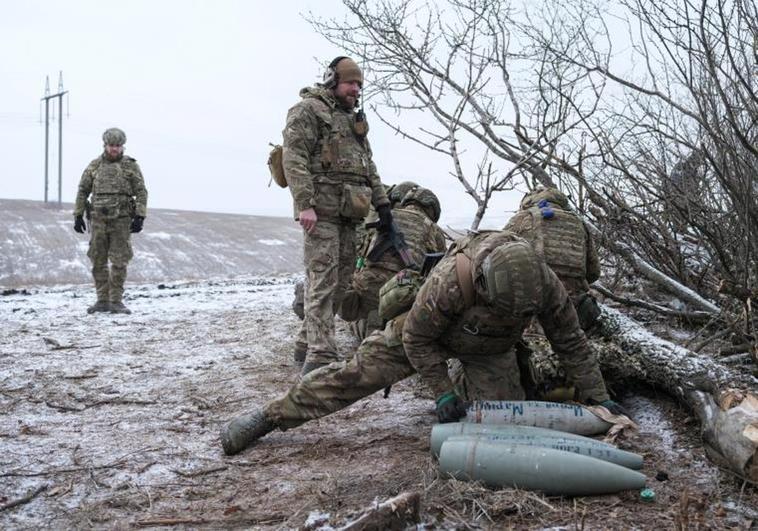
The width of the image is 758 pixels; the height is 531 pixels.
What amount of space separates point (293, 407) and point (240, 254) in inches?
503

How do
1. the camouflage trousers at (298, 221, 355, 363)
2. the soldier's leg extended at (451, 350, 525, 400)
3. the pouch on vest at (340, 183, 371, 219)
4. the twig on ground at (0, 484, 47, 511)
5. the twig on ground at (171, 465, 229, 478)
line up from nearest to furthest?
the twig on ground at (0, 484, 47, 511), the twig on ground at (171, 465, 229, 478), the soldier's leg extended at (451, 350, 525, 400), the camouflage trousers at (298, 221, 355, 363), the pouch on vest at (340, 183, 371, 219)

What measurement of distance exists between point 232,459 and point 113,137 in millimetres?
5814

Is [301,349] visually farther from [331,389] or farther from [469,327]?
[469,327]

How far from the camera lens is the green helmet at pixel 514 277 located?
3.23 meters

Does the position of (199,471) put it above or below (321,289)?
below

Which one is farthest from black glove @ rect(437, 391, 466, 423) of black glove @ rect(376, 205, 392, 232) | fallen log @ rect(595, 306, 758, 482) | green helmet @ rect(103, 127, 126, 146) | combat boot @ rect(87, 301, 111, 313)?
green helmet @ rect(103, 127, 126, 146)

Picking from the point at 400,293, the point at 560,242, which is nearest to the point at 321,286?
the point at 400,293

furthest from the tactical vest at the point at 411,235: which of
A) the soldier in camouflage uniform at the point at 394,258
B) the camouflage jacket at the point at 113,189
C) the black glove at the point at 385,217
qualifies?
the camouflage jacket at the point at 113,189

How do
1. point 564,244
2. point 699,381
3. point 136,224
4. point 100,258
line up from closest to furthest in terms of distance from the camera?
point 699,381
point 564,244
point 100,258
point 136,224

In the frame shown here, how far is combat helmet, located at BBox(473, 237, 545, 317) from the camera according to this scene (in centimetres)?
323

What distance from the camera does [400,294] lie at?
3.92 meters

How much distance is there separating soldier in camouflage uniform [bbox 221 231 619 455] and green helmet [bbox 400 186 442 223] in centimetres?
207

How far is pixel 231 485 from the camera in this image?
328 cm

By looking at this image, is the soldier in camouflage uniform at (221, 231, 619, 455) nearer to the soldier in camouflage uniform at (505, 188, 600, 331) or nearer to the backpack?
the backpack
